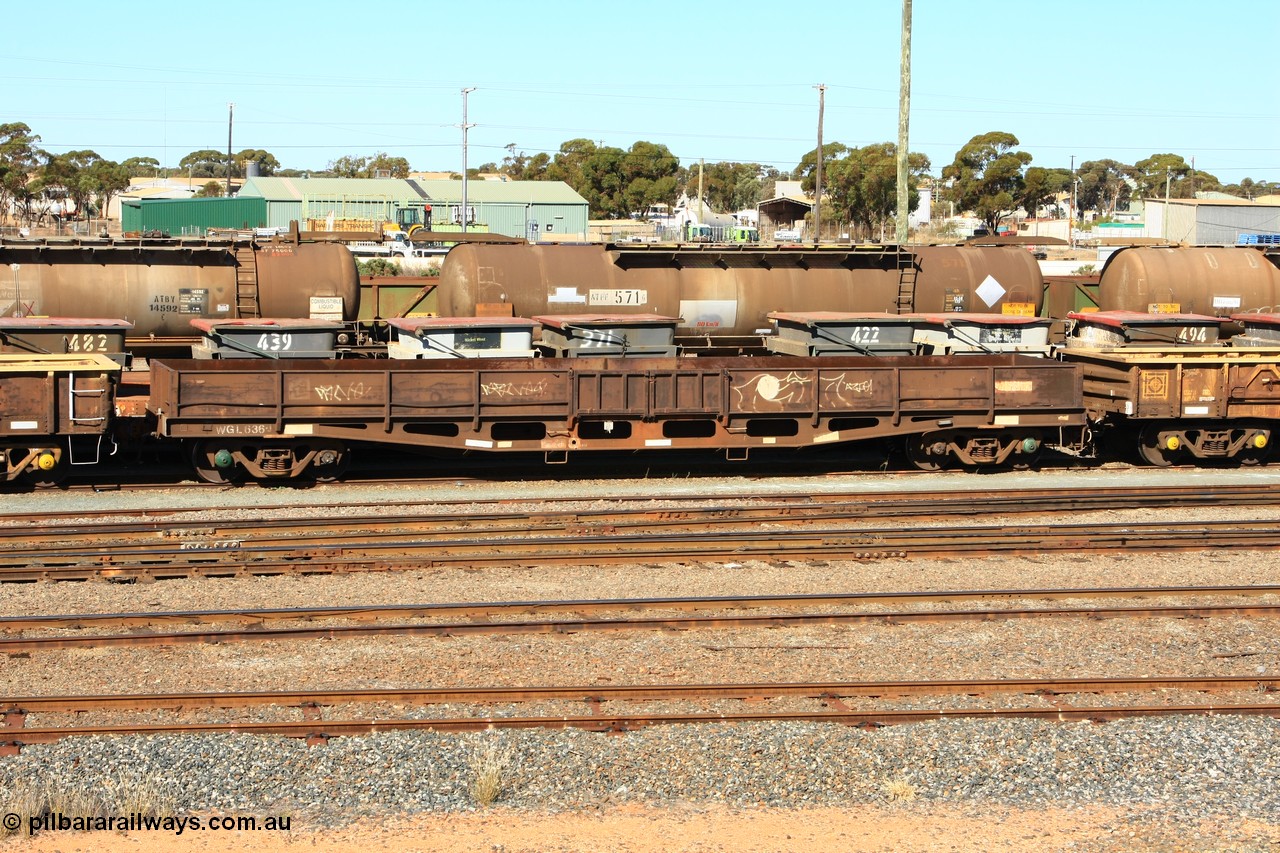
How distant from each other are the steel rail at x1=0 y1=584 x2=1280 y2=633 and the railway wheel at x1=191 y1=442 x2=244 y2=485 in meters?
6.25

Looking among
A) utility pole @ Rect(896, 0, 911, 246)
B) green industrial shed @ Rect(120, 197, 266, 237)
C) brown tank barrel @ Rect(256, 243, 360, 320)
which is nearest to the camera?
brown tank barrel @ Rect(256, 243, 360, 320)

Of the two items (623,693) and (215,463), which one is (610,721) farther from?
(215,463)

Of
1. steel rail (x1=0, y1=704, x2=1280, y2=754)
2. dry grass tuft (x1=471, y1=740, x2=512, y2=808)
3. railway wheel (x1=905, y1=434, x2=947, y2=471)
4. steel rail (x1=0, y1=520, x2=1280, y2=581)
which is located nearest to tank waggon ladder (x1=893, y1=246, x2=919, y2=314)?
railway wheel (x1=905, y1=434, x2=947, y2=471)

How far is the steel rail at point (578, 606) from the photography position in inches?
450

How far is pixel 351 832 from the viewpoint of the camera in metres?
7.58

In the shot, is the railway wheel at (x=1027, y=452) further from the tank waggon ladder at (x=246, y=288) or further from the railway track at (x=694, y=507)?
the tank waggon ladder at (x=246, y=288)

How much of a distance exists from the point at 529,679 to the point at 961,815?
378 centimetres

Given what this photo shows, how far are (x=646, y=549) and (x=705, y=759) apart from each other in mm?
5846

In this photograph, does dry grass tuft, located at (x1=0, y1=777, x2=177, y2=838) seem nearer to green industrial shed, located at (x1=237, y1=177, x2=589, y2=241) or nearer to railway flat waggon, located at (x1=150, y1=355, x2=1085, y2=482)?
railway flat waggon, located at (x1=150, y1=355, x2=1085, y2=482)

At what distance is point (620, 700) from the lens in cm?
978

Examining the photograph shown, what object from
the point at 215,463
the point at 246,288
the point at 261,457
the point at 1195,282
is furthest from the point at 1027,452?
the point at 246,288

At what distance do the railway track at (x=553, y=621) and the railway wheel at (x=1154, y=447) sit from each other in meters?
8.54

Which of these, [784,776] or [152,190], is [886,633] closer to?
[784,776]

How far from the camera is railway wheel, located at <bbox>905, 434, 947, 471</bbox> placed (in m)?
20.0
